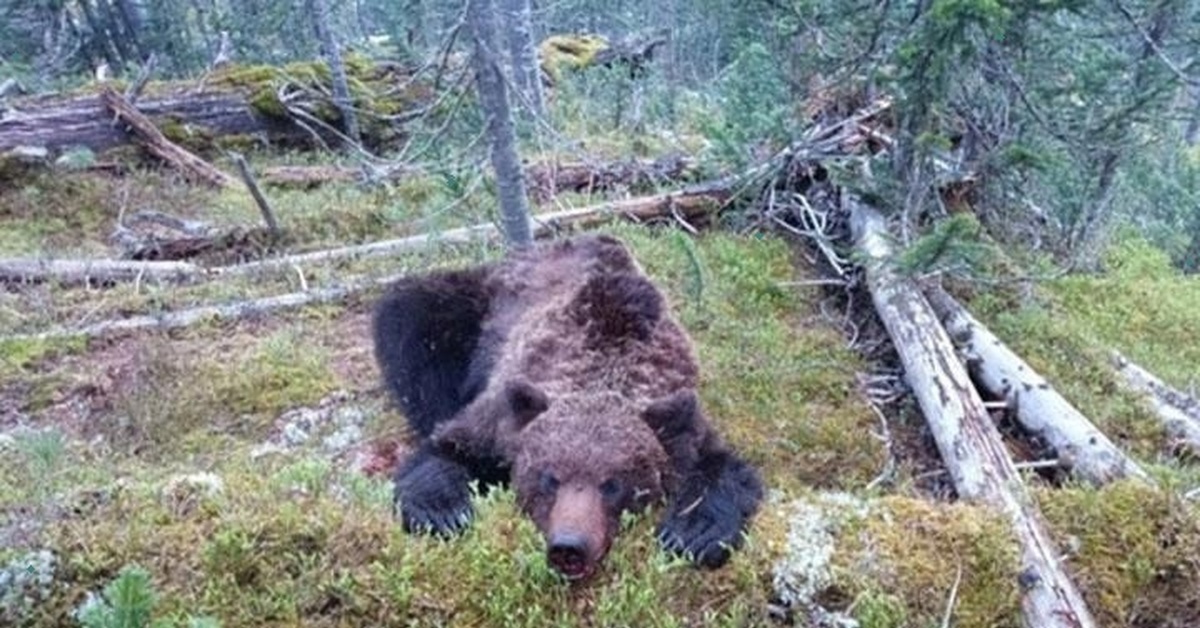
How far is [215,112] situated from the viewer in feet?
42.5

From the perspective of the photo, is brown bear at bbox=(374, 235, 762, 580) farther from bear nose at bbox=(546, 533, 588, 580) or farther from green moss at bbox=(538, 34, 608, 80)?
green moss at bbox=(538, 34, 608, 80)

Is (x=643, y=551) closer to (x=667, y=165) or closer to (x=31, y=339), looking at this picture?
(x=31, y=339)

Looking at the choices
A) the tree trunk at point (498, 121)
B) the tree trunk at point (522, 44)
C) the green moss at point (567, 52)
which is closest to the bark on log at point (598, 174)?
the tree trunk at point (498, 121)

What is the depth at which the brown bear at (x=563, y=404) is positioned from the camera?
3.24 meters

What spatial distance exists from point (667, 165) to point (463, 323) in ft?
15.8

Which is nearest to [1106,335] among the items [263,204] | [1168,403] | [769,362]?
[1168,403]

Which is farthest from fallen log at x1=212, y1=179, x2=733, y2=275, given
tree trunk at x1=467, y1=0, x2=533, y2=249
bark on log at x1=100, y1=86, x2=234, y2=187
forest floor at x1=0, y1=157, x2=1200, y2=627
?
bark on log at x1=100, y1=86, x2=234, y2=187

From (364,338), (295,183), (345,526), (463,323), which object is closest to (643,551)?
(345,526)

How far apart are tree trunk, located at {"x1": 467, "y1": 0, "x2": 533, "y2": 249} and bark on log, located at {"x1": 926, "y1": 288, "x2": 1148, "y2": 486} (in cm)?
283

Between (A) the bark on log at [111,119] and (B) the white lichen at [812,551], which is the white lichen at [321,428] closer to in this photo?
(B) the white lichen at [812,551]

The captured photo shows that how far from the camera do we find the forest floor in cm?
278

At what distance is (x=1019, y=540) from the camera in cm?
323

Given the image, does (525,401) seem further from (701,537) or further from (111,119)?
(111,119)

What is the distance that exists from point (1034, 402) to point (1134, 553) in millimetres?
2097
